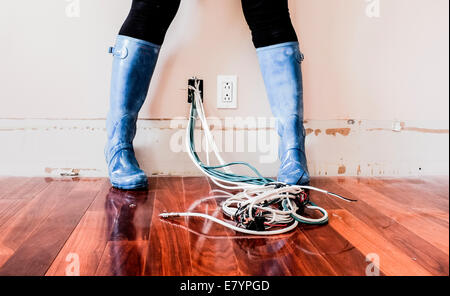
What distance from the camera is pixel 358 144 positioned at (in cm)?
153

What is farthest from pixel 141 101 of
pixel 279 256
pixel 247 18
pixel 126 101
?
pixel 279 256

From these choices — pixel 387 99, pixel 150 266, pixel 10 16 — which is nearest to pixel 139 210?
pixel 150 266

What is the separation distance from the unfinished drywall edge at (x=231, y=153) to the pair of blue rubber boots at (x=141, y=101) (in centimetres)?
17

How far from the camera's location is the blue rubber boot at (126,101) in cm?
123

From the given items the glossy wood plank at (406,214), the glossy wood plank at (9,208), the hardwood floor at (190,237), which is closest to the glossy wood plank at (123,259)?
the hardwood floor at (190,237)

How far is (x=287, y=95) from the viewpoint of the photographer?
1280 millimetres

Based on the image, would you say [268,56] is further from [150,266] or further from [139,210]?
[150,266]

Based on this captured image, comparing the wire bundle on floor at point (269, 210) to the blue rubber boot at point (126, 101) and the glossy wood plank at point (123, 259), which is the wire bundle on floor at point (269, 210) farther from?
the blue rubber boot at point (126, 101)

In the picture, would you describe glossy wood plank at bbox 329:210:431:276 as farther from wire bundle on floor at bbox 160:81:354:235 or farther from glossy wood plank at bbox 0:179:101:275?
glossy wood plank at bbox 0:179:101:275

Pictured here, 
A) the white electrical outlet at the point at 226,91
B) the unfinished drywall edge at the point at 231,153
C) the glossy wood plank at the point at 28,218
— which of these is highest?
the white electrical outlet at the point at 226,91

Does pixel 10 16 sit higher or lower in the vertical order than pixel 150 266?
higher

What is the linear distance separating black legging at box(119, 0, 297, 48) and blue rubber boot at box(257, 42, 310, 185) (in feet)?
0.12

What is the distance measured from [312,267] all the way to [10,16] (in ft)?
4.14

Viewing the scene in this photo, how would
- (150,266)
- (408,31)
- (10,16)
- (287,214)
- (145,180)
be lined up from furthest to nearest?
(408,31), (10,16), (145,180), (287,214), (150,266)
